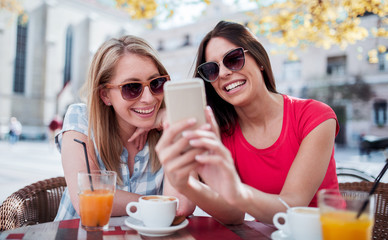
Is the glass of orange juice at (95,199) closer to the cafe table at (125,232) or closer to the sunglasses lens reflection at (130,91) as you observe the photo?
the cafe table at (125,232)

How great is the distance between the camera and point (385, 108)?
2112 cm

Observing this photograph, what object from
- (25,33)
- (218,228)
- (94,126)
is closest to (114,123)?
(94,126)

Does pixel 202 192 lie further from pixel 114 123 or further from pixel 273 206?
pixel 114 123

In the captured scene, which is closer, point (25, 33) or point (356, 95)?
point (356, 95)

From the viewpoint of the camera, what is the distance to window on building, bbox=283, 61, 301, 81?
2378 cm

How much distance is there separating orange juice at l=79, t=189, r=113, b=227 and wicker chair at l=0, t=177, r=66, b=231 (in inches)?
16.8

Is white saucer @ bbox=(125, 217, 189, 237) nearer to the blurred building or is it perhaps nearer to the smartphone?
the smartphone

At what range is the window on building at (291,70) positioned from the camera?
23.8m

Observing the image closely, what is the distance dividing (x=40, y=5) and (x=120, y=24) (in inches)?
285

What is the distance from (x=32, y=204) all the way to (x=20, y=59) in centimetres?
2495

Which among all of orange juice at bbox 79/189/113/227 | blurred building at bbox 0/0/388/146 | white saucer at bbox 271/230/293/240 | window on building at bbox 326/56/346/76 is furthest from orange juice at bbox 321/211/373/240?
window on building at bbox 326/56/346/76

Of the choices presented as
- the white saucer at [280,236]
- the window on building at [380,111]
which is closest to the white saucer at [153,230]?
the white saucer at [280,236]

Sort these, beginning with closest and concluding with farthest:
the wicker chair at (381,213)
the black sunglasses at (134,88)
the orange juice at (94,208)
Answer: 1. the orange juice at (94,208)
2. the black sunglasses at (134,88)
3. the wicker chair at (381,213)

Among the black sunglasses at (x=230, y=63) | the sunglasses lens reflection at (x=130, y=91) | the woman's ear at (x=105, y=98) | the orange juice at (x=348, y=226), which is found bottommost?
the orange juice at (x=348, y=226)
